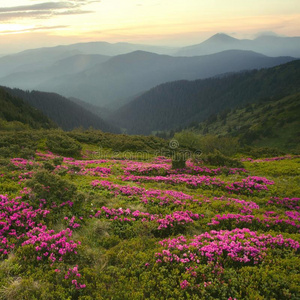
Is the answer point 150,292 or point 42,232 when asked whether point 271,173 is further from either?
point 42,232

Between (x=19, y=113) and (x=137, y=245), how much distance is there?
117357mm

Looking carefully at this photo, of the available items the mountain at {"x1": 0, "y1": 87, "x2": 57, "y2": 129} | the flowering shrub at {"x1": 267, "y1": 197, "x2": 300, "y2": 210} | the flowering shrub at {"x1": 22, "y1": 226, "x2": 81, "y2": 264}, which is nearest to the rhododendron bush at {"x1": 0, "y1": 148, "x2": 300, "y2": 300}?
the flowering shrub at {"x1": 22, "y1": 226, "x2": 81, "y2": 264}

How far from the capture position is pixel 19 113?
344 feet

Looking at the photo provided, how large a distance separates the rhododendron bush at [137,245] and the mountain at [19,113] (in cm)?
9764

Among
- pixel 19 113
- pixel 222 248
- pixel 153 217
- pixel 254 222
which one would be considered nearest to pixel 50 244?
pixel 153 217

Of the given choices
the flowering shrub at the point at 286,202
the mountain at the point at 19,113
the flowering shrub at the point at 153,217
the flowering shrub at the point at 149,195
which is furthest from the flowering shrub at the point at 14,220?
the mountain at the point at 19,113

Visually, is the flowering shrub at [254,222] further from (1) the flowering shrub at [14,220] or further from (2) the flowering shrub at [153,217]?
(1) the flowering shrub at [14,220]

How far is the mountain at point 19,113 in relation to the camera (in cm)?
9638

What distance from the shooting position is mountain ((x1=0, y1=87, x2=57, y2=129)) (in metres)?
96.4

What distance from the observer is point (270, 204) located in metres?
14.8

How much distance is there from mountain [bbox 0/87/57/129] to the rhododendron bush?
97638 mm

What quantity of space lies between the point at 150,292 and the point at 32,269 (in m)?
4.01

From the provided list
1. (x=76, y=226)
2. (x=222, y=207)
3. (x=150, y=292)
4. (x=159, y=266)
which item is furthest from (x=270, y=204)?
(x=76, y=226)

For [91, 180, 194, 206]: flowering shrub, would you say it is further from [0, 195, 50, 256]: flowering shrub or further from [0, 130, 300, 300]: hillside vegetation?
[0, 195, 50, 256]: flowering shrub
